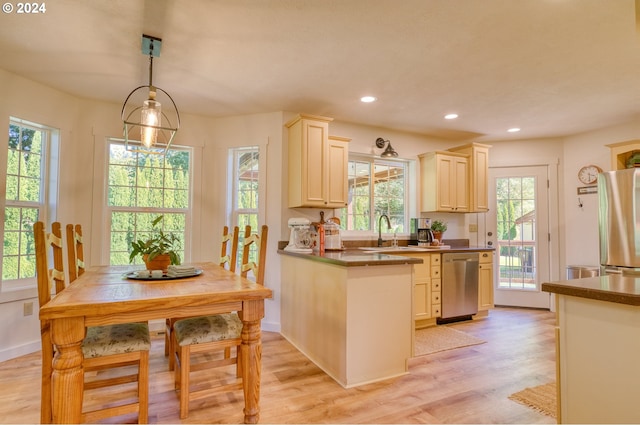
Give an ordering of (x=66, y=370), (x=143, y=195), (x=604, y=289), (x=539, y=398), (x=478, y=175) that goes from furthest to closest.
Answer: (x=478, y=175)
(x=143, y=195)
(x=539, y=398)
(x=66, y=370)
(x=604, y=289)

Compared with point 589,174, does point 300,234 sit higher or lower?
lower

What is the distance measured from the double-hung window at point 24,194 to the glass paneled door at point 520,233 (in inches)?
222

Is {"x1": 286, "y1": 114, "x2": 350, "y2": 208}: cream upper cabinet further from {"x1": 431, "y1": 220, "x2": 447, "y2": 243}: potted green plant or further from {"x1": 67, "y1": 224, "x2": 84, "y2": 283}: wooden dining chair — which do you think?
{"x1": 67, "y1": 224, "x2": 84, "y2": 283}: wooden dining chair

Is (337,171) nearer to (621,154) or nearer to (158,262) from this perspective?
(158,262)

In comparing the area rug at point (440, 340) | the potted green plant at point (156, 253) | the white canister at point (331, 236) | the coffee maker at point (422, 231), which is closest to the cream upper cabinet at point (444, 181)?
the coffee maker at point (422, 231)

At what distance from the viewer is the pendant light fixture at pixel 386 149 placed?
4.27 m

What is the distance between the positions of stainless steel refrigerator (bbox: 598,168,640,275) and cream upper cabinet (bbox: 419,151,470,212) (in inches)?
59.4

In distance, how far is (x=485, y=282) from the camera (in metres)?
4.34

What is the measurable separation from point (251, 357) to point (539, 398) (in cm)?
193

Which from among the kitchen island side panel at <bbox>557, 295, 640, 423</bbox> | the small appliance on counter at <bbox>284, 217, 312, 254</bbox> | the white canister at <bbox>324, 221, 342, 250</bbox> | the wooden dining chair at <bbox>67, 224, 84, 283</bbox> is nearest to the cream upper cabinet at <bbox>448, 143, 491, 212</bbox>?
the white canister at <bbox>324, 221, 342, 250</bbox>

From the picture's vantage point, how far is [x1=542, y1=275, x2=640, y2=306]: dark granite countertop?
115 centimetres

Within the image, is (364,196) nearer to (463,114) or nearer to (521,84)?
(463,114)

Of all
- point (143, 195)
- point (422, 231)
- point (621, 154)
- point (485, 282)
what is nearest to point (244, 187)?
point (143, 195)

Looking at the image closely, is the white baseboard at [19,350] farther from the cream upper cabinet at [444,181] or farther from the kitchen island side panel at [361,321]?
the cream upper cabinet at [444,181]
